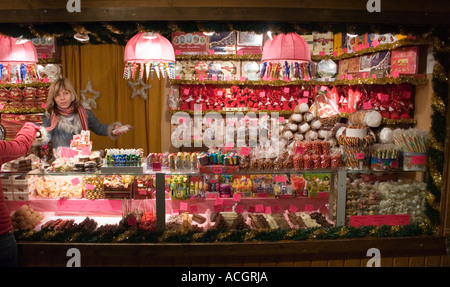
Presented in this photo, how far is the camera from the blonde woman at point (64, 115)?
3771 millimetres

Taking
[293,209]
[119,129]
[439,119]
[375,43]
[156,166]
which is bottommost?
[293,209]

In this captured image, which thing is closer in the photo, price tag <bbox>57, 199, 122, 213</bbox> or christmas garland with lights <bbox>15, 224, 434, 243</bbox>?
christmas garland with lights <bbox>15, 224, 434, 243</bbox>

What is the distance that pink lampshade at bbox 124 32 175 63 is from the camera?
3.21 m

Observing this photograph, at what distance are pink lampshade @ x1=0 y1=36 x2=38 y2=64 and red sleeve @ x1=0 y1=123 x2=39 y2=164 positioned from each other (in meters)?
0.93

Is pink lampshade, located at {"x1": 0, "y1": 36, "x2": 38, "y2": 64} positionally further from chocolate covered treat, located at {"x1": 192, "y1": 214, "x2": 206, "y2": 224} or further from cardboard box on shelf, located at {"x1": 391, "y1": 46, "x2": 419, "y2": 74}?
cardboard box on shelf, located at {"x1": 391, "y1": 46, "x2": 419, "y2": 74}

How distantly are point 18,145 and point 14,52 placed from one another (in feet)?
4.13

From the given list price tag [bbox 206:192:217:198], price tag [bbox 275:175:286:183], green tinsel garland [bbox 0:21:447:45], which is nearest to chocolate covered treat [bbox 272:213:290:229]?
price tag [bbox 275:175:286:183]


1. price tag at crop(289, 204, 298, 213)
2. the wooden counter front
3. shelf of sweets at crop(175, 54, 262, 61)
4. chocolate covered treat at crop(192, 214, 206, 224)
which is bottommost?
the wooden counter front

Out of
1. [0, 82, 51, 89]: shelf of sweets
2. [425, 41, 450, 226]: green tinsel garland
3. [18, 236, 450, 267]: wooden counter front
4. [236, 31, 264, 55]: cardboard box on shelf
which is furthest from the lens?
[0, 82, 51, 89]: shelf of sweets

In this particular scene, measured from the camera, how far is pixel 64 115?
12.9 feet

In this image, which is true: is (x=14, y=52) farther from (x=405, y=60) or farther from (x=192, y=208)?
(x=405, y=60)

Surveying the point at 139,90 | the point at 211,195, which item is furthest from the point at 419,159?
the point at 139,90

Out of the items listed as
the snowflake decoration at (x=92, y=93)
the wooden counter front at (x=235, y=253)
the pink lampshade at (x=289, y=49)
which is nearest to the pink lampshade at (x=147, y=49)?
the pink lampshade at (x=289, y=49)

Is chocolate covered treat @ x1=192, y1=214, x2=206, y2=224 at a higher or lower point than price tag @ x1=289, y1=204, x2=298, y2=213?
lower
